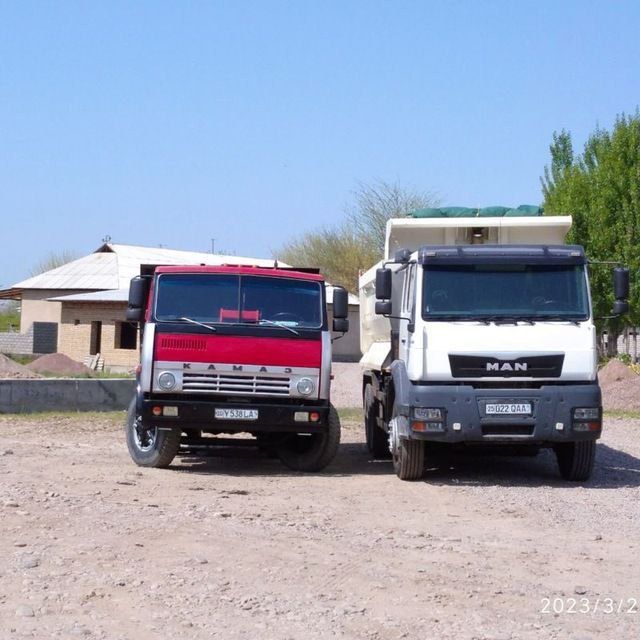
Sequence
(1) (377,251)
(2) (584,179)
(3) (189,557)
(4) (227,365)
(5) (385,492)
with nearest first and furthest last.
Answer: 1. (3) (189,557)
2. (5) (385,492)
3. (4) (227,365)
4. (2) (584,179)
5. (1) (377,251)

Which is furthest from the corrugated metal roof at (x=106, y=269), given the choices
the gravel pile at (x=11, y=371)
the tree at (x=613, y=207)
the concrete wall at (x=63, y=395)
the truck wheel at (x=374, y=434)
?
the truck wheel at (x=374, y=434)

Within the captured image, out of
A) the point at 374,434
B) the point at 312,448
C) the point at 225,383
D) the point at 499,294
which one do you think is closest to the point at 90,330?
the point at 374,434

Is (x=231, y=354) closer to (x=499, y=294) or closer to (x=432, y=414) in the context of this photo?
(x=432, y=414)

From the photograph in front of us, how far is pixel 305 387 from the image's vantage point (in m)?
13.3

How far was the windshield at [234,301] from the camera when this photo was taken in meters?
13.4

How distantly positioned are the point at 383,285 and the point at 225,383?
84.5 inches

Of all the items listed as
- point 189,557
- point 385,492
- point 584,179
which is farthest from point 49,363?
point 189,557

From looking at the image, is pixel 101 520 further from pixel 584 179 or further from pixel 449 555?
pixel 584 179

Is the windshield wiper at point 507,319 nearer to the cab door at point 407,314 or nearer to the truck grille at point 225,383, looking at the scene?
the cab door at point 407,314

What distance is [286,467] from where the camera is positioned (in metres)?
14.7

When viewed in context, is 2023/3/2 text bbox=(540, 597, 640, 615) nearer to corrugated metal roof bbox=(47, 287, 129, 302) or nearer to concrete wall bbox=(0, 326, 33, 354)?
corrugated metal roof bbox=(47, 287, 129, 302)

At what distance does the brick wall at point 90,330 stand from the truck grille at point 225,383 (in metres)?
34.7

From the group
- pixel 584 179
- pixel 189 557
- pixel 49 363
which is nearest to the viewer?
pixel 189 557

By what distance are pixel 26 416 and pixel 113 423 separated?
2.13 metres
